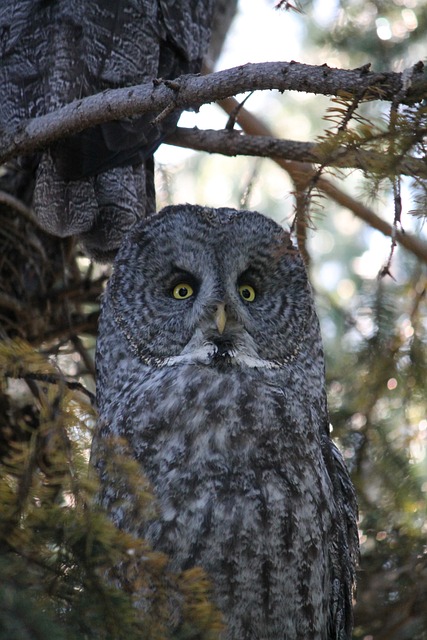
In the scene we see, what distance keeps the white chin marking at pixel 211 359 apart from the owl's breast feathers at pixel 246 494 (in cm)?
2

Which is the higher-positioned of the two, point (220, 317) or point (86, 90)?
point (86, 90)

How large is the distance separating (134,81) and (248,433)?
1.43 metres

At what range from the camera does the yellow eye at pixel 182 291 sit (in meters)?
2.70

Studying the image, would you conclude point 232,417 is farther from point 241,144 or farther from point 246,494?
point 241,144

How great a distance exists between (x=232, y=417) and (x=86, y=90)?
134 cm

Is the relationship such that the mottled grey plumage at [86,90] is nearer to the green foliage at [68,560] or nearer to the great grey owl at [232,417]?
the great grey owl at [232,417]

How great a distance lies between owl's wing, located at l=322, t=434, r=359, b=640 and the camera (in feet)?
8.36

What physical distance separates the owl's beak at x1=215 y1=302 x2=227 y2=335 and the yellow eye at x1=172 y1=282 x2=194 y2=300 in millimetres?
177

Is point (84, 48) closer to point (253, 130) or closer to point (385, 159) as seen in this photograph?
point (253, 130)

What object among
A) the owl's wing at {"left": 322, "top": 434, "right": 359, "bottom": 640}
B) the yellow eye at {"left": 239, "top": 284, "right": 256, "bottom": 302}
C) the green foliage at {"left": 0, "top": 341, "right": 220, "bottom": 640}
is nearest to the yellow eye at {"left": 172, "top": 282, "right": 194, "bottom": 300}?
the yellow eye at {"left": 239, "top": 284, "right": 256, "bottom": 302}

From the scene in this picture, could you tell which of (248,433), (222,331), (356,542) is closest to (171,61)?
(222,331)

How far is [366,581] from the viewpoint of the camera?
3.10m

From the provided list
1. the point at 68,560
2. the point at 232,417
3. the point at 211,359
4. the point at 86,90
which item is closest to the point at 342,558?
the point at 232,417

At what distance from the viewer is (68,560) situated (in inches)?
62.1
